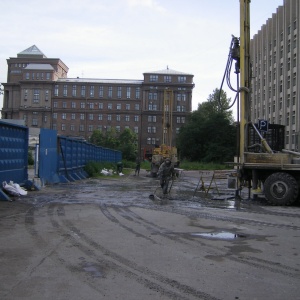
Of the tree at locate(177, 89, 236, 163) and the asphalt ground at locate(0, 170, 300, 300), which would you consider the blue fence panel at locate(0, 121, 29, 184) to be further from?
the tree at locate(177, 89, 236, 163)

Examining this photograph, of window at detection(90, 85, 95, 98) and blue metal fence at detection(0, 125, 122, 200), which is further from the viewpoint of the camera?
window at detection(90, 85, 95, 98)

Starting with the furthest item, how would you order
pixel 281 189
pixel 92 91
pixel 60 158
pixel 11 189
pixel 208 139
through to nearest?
1. pixel 92 91
2. pixel 208 139
3. pixel 60 158
4. pixel 281 189
5. pixel 11 189

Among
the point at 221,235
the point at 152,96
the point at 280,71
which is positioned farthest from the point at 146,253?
the point at 152,96

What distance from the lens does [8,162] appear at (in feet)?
45.9

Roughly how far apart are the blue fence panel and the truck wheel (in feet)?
29.1

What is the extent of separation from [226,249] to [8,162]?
30.8 ft

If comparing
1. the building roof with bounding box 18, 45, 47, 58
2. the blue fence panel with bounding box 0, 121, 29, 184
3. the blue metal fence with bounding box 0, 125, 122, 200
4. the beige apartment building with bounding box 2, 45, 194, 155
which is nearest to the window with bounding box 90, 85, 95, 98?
the beige apartment building with bounding box 2, 45, 194, 155

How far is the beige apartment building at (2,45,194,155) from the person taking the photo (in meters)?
114

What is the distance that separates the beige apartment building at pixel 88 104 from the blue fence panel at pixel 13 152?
97.7 metres

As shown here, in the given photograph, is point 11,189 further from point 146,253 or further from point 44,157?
point 146,253

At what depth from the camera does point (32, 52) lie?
4761 inches

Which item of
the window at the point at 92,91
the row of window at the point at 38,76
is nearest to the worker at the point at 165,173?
the window at the point at 92,91

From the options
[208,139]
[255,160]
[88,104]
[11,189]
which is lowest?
[11,189]

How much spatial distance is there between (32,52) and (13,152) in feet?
375
